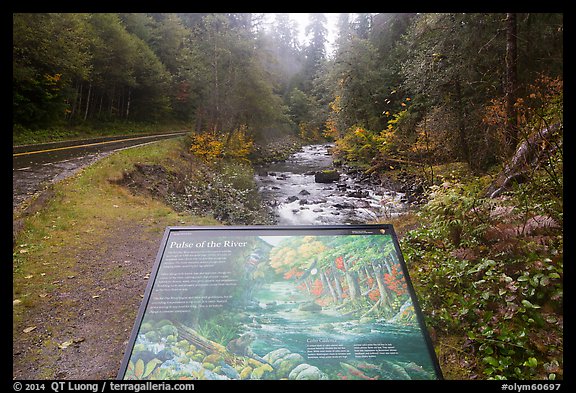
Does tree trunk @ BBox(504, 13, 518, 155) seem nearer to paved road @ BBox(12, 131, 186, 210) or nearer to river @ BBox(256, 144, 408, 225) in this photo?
river @ BBox(256, 144, 408, 225)

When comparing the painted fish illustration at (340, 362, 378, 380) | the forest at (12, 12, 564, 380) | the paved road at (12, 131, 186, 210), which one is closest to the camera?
the painted fish illustration at (340, 362, 378, 380)

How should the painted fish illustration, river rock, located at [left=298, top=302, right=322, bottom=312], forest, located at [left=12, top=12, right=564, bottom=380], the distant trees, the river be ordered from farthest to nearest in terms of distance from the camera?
the river, the distant trees, forest, located at [left=12, top=12, right=564, bottom=380], river rock, located at [left=298, top=302, right=322, bottom=312], the painted fish illustration

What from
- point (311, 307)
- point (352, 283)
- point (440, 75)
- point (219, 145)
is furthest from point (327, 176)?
point (311, 307)

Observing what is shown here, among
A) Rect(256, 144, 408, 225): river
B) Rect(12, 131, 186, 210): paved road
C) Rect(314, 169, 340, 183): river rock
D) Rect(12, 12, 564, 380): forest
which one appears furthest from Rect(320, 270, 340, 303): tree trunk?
Rect(12, 131, 186, 210): paved road

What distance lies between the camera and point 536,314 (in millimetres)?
3178

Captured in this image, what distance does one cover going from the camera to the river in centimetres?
671

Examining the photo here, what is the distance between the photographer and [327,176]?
7562 millimetres

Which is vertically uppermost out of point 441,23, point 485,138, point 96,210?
point 441,23

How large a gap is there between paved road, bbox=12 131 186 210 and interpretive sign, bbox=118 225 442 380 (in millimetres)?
4409

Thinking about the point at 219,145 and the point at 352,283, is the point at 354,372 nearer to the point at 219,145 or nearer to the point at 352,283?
the point at 352,283

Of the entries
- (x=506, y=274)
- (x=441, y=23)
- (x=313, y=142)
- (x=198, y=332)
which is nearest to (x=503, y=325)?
(x=506, y=274)
